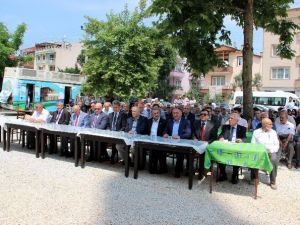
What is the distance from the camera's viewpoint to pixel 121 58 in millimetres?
27578

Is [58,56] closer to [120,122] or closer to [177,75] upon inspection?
[177,75]

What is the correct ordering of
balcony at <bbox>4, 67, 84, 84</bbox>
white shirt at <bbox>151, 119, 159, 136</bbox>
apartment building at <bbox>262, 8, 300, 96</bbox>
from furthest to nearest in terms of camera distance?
apartment building at <bbox>262, 8, 300, 96</bbox> → balcony at <bbox>4, 67, 84, 84</bbox> → white shirt at <bbox>151, 119, 159, 136</bbox>

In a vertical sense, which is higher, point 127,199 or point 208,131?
point 208,131

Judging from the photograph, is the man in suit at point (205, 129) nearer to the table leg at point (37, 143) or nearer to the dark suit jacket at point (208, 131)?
the dark suit jacket at point (208, 131)

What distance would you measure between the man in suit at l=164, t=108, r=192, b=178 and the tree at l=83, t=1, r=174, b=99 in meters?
18.3

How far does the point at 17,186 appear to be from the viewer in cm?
737

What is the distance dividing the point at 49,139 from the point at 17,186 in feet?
13.4

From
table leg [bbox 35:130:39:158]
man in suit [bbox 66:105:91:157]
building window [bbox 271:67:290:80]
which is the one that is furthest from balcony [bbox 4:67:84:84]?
building window [bbox 271:67:290:80]

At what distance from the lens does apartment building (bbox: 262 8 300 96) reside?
1720 inches

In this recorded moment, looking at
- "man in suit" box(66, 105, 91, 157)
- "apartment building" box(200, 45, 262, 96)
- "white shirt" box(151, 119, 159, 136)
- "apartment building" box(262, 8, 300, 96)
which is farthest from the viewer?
"apartment building" box(200, 45, 262, 96)

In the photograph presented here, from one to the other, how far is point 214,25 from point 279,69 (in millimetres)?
36437

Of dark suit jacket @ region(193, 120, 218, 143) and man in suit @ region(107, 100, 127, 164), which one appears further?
man in suit @ region(107, 100, 127, 164)

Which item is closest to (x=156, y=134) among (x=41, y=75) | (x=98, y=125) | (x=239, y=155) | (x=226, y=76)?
(x=98, y=125)

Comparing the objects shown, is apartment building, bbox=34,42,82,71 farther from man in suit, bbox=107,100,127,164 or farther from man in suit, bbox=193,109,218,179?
man in suit, bbox=193,109,218,179
